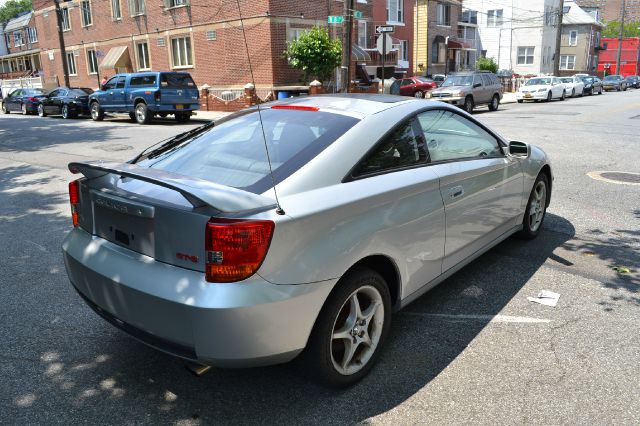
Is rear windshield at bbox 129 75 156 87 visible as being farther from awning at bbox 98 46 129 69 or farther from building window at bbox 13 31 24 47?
building window at bbox 13 31 24 47

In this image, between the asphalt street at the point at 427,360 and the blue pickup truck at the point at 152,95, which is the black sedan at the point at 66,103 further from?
the asphalt street at the point at 427,360

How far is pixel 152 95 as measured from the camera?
19.6 m

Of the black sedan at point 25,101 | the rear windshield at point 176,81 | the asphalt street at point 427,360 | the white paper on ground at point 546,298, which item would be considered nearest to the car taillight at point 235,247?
the asphalt street at point 427,360

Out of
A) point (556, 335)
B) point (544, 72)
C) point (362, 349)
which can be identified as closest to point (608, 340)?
point (556, 335)

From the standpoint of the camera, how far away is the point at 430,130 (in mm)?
3863

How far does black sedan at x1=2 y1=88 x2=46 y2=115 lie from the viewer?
2761cm

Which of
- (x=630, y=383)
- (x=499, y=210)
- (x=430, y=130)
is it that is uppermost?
(x=430, y=130)

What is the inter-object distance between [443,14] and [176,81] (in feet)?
104

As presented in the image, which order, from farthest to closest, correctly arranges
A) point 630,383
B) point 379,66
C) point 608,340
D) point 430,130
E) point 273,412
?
point 379,66
point 430,130
point 608,340
point 630,383
point 273,412

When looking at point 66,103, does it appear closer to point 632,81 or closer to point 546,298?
point 546,298

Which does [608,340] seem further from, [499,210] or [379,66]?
[379,66]

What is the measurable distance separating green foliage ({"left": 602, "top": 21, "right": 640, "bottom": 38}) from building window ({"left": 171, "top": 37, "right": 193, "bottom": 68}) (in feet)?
309

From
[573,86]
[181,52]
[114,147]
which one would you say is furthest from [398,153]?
[573,86]

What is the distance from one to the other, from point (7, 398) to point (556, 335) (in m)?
3.44
